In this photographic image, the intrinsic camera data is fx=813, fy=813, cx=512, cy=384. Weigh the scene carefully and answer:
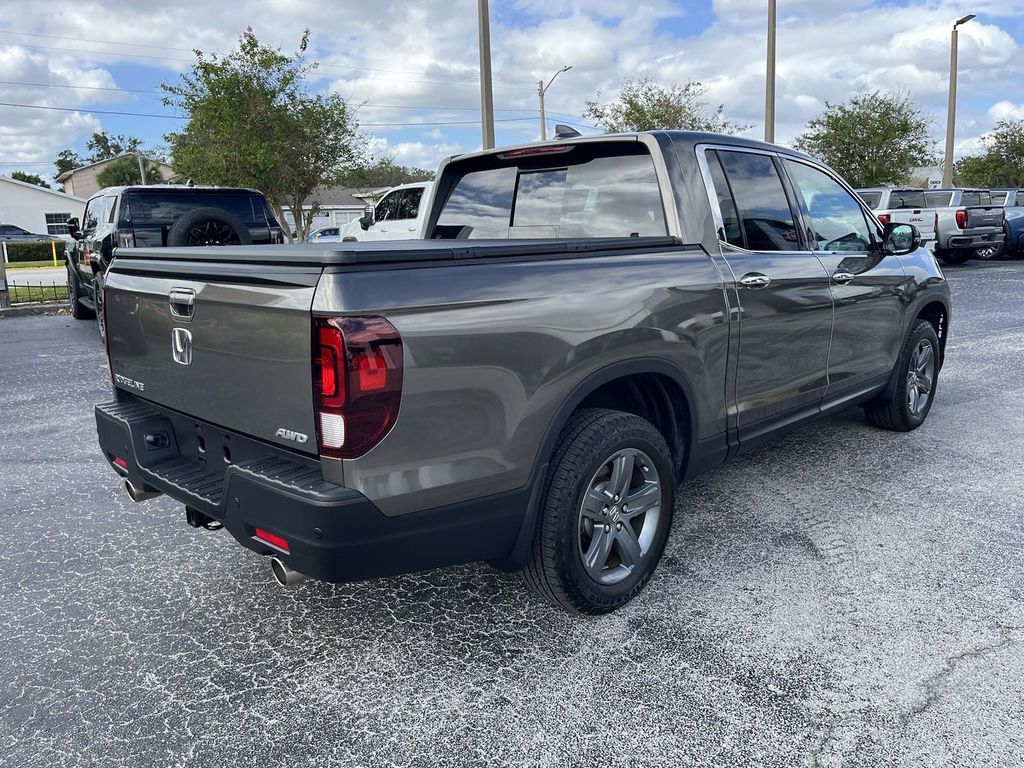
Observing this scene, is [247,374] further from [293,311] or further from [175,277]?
[175,277]

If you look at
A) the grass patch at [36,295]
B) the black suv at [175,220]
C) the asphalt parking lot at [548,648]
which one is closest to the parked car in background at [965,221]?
the black suv at [175,220]

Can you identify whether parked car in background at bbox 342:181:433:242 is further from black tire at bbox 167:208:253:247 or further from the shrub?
the shrub

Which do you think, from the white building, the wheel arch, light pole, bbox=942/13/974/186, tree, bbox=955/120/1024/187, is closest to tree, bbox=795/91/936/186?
light pole, bbox=942/13/974/186

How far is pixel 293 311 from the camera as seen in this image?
2.36 m

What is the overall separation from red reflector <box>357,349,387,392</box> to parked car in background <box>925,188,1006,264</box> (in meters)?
19.4

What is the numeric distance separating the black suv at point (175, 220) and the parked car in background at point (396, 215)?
4576 mm

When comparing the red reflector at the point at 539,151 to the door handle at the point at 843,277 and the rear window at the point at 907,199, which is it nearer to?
the door handle at the point at 843,277

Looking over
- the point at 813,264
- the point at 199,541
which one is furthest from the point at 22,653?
the point at 813,264

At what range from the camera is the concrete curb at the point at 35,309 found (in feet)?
46.4

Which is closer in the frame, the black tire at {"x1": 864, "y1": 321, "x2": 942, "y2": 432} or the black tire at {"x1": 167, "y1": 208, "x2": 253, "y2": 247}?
the black tire at {"x1": 864, "y1": 321, "x2": 942, "y2": 432}

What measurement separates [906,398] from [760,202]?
2135mm

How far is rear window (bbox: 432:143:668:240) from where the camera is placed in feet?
11.9

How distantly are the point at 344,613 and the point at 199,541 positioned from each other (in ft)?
3.63

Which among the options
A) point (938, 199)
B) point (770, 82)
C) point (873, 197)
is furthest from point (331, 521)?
point (770, 82)
